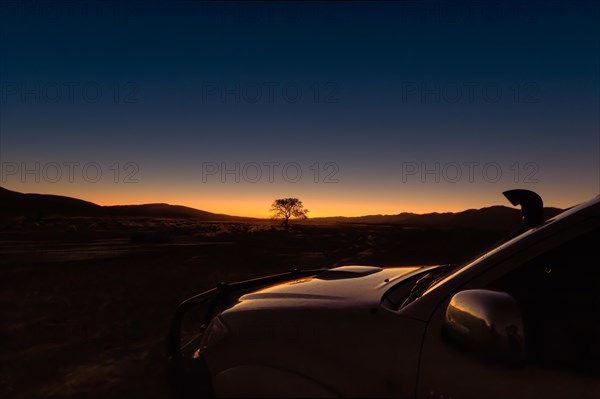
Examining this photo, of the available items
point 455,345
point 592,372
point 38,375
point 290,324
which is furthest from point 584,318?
point 38,375

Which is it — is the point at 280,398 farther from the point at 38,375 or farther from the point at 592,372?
the point at 38,375

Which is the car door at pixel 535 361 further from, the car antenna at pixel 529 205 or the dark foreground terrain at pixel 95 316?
the dark foreground terrain at pixel 95 316

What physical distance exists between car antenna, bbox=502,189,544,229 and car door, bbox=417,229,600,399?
678mm

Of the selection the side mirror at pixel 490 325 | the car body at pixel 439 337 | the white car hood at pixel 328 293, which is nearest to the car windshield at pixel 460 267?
the car body at pixel 439 337

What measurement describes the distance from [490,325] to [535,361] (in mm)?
266

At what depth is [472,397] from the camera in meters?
1.46

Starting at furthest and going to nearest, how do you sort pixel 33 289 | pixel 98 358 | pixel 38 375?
pixel 33 289 < pixel 98 358 < pixel 38 375

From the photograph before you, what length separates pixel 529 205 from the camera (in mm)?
2391

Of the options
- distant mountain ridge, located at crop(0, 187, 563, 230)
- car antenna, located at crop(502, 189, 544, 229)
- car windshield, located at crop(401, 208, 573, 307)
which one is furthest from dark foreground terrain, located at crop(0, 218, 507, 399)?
distant mountain ridge, located at crop(0, 187, 563, 230)

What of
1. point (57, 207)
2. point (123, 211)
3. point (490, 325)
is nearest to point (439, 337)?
point (490, 325)

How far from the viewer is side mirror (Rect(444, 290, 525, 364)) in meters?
1.37

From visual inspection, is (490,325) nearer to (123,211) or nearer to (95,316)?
(95,316)

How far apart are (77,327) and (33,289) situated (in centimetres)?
413

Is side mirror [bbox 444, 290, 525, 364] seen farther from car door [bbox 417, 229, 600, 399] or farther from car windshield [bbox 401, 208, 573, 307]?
car windshield [bbox 401, 208, 573, 307]
